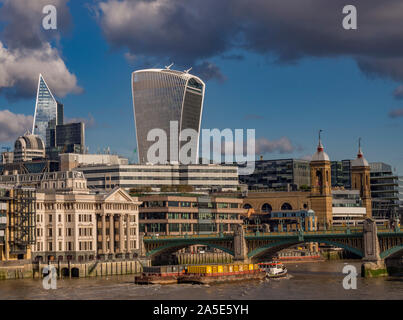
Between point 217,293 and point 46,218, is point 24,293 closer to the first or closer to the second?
point 217,293

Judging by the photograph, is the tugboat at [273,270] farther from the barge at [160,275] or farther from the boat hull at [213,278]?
the barge at [160,275]

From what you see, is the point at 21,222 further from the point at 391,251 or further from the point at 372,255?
the point at 391,251

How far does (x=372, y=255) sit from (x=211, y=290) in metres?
37.8

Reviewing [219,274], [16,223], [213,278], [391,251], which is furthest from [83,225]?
[391,251]

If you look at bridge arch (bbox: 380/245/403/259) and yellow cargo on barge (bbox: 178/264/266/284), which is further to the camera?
bridge arch (bbox: 380/245/403/259)

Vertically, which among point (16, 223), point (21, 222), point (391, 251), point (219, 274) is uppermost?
point (21, 222)

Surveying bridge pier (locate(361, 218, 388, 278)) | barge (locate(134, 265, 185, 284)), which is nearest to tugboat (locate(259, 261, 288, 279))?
bridge pier (locate(361, 218, 388, 278))

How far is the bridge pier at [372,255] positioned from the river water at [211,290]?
8.96 ft

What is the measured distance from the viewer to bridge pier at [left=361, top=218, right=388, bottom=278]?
153 meters

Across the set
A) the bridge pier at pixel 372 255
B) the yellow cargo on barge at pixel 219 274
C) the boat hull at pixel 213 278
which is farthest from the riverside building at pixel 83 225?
the bridge pier at pixel 372 255

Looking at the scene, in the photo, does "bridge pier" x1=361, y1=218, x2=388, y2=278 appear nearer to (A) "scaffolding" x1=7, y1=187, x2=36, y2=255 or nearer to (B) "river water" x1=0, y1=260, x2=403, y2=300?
(B) "river water" x1=0, y1=260, x2=403, y2=300

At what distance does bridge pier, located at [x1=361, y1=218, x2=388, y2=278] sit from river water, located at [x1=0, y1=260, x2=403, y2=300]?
108 inches

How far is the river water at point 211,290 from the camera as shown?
122000 millimetres

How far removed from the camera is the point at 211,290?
13200 cm
